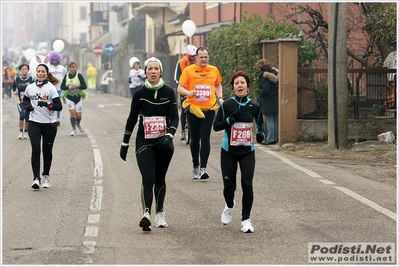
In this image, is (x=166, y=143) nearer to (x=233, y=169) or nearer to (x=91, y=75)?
(x=233, y=169)

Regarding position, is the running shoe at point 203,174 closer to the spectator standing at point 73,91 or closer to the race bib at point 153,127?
the race bib at point 153,127

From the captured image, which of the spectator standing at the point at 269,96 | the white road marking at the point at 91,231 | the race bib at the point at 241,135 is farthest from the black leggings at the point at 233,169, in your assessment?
the spectator standing at the point at 269,96

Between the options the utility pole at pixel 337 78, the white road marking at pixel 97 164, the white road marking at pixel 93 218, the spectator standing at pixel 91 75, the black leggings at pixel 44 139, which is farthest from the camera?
the spectator standing at pixel 91 75

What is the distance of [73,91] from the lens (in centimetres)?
2338

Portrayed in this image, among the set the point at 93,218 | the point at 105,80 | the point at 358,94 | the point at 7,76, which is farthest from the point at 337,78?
the point at 105,80

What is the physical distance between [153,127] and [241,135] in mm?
899

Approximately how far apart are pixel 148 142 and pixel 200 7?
3509 cm

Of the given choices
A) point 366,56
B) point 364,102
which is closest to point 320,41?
point 366,56

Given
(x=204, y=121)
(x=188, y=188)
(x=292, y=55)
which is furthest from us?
(x=292, y=55)

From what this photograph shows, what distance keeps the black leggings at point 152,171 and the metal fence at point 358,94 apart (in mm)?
10139

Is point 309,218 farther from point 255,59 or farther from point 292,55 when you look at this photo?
point 255,59

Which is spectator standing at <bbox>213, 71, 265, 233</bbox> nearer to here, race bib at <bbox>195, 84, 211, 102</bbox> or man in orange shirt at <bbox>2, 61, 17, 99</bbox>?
race bib at <bbox>195, 84, 211, 102</bbox>

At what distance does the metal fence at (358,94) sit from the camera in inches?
789

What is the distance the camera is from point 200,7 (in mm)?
44844
